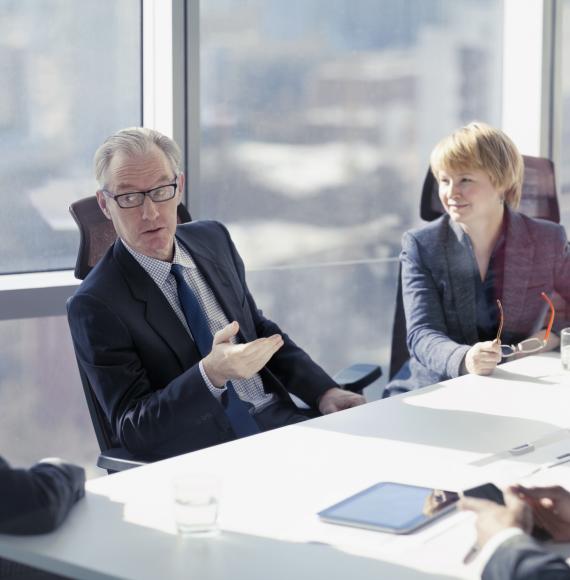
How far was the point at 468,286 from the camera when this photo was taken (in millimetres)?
3010

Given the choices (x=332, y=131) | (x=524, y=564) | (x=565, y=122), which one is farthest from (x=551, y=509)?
(x=565, y=122)

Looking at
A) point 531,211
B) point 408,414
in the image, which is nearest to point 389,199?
point 531,211

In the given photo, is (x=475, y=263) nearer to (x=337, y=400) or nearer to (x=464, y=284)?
(x=464, y=284)

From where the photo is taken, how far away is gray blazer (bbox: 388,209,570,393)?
9.66 feet

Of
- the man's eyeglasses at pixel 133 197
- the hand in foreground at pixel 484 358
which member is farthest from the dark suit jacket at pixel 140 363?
the hand in foreground at pixel 484 358

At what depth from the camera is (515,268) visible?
10.1ft

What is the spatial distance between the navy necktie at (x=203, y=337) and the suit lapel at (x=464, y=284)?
87 centimetres

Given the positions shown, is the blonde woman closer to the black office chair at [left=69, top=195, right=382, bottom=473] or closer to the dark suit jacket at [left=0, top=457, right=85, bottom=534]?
the black office chair at [left=69, top=195, right=382, bottom=473]

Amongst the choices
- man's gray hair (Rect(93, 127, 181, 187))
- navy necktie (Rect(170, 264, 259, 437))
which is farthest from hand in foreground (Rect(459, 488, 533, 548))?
man's gray hair (Rect(93, 127, 181, 187))

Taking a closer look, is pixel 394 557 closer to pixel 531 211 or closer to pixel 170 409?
pixel 170 409

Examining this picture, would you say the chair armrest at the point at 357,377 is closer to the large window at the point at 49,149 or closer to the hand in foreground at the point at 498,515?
the large window at the point at 49,149

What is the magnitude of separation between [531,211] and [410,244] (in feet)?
2.05

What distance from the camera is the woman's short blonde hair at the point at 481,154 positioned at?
2971 mm

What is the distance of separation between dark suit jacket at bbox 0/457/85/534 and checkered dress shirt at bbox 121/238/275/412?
39.8 inches
